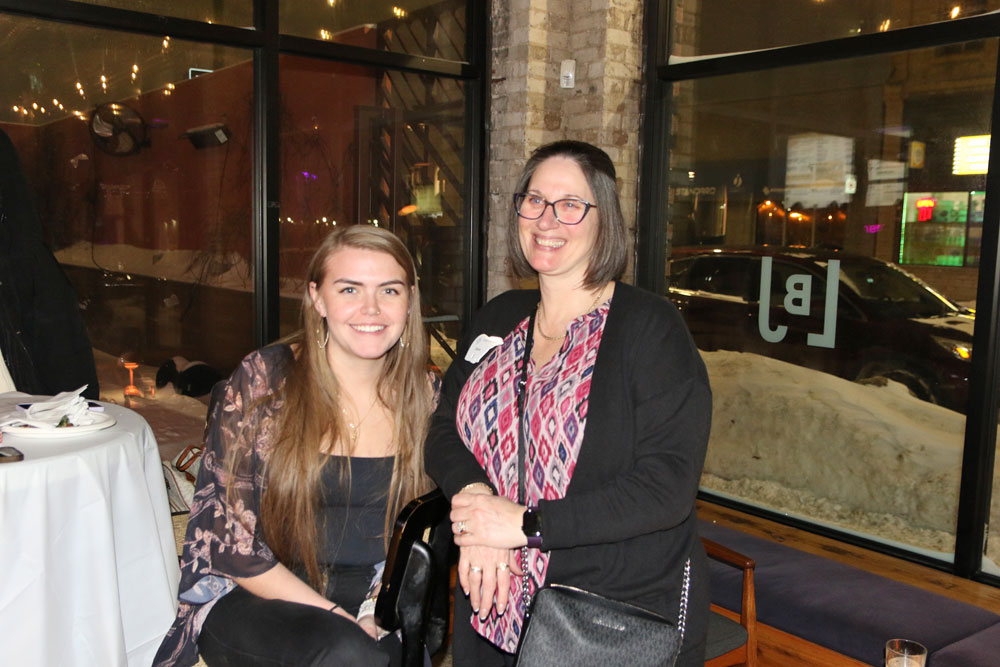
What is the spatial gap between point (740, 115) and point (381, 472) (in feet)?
10.5

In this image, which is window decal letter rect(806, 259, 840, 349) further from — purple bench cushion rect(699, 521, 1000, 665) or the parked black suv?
purple bench cushion rect(699, 521, 1000, 665)

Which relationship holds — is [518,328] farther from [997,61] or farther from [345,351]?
[997,61]

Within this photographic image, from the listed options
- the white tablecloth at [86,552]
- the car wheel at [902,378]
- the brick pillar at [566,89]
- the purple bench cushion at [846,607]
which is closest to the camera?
the white tablecloth at [86,552]

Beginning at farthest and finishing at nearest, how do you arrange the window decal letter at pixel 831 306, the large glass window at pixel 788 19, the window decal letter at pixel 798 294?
1. the window decal letter at pixel 798 294
2. the window decal letter at pixel 831 306
3. the large glass window at pixel 788 19

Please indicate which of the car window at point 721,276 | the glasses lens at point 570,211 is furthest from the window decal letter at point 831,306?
the glasses lens at point 570,211

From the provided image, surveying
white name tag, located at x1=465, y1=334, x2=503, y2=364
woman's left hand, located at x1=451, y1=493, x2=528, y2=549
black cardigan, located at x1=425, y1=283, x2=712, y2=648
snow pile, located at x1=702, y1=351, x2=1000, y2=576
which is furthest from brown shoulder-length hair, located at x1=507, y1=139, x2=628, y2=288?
snow pile, located at x1=702, y1=351, x2=1000, y2=576

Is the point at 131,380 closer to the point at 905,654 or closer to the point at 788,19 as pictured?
the point at 905,654

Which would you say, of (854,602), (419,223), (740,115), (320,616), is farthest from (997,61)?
(320,616)

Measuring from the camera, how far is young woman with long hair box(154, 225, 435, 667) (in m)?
1.79

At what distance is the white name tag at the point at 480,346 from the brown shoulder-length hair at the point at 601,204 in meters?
0.24

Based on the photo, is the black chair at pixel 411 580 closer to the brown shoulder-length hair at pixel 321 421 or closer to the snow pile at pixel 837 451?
the brown shoulder-length hair at pixel 321 421

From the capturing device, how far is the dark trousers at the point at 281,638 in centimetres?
164

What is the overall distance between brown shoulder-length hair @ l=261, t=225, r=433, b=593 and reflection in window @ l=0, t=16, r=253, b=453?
2.31 metres

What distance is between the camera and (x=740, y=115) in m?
4.38
